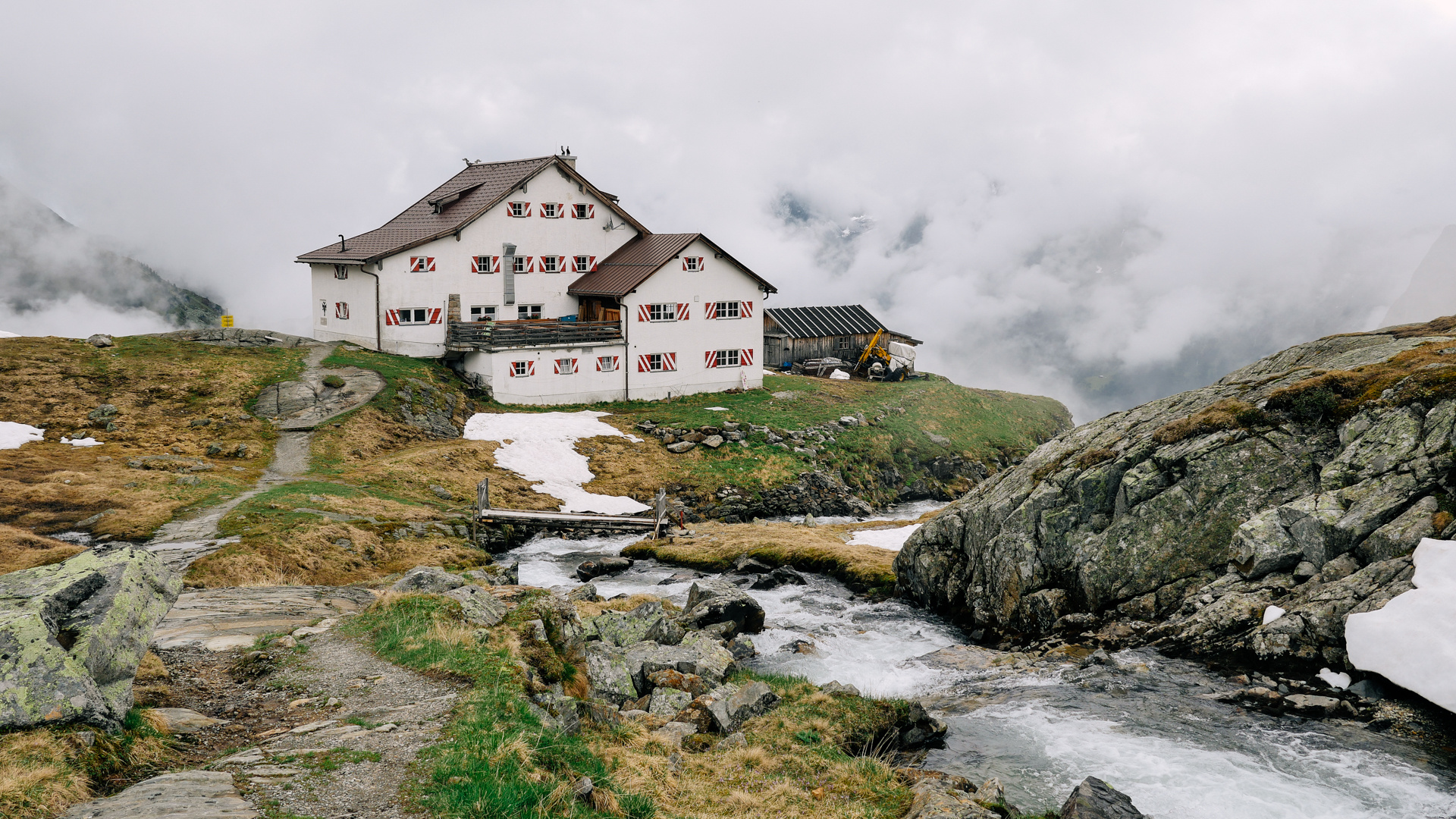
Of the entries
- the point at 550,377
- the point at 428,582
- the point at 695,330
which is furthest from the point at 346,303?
the point at 428,582

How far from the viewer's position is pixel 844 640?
24.4 metres

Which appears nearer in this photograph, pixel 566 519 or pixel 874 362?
pixel 566 519

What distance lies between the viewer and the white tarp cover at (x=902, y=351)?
72.1 m

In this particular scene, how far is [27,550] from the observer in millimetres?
23656

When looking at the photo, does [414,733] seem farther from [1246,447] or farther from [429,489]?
[429,489]

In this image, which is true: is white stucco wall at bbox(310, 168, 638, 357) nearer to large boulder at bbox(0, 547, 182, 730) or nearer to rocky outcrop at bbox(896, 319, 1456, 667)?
rocky outcrop at bbox(896, 319, 1456, 667)

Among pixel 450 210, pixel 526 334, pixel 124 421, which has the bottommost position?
pixel 124 421

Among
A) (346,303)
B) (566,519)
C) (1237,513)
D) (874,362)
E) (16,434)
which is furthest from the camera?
(874,362)

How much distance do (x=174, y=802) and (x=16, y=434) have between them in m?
34.8

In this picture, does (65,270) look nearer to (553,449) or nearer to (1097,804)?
(553,449)

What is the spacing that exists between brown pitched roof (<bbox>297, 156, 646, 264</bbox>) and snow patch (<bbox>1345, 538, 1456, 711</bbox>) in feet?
160

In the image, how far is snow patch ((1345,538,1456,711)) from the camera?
1503cm

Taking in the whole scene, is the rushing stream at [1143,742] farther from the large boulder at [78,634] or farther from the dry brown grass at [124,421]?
the dry brown grass at [124,421]

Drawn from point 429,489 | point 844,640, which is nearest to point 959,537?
point 844,640
